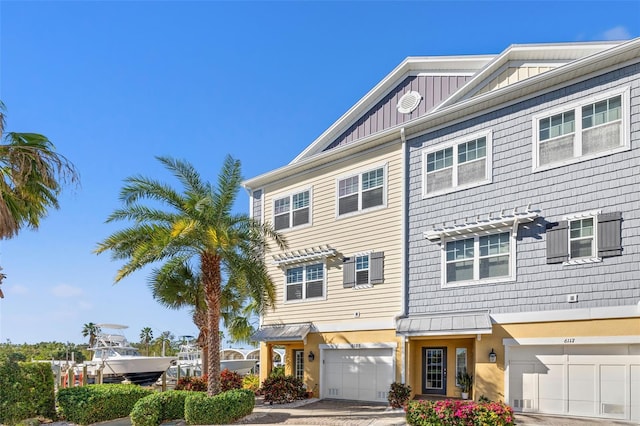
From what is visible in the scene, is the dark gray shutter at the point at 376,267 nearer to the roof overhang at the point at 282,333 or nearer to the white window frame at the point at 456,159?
the white window frame at the point at 456,159

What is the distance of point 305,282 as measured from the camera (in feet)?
69.2

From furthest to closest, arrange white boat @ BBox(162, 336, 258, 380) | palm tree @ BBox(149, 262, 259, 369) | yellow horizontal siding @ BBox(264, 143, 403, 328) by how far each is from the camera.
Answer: white boat @ BBox(162, 336, 258, 380) < palm tree @ BBox(149, 262, 259, 369) < yellow horizontal siding @ BBox(264, 143, 403, 328)

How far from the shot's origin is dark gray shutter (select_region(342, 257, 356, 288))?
19.3 m

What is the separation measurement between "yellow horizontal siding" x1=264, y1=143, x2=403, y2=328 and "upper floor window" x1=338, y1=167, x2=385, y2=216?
9.1 inches

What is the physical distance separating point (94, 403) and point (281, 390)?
5.74 m

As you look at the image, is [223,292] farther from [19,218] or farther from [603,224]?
[603,224]

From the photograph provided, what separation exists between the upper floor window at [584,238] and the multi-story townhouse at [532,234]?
30 mm

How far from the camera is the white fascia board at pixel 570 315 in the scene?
1298 centimetres

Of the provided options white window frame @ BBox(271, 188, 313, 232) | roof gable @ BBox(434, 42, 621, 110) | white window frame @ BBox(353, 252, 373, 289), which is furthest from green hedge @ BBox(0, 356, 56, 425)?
roof gable @ BBox(434, 42, 621, 110)

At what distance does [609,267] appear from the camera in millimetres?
13289

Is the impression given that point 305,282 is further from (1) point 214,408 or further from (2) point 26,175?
(2) point 26,175

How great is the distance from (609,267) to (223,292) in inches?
548

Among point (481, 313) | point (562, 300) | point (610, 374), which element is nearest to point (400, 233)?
point (481, 313)

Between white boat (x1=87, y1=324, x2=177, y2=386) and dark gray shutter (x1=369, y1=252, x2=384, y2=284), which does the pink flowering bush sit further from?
white boat (x1=87, y1=324, x2=177, y2=386)
